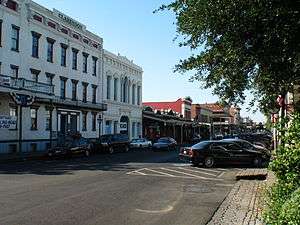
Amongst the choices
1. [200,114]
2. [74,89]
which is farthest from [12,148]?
[200,114]

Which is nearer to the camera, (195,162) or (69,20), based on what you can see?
(195,162)

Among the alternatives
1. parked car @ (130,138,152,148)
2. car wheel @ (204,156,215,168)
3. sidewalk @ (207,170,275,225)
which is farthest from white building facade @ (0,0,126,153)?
sidewalk @ (207,170,275,225)

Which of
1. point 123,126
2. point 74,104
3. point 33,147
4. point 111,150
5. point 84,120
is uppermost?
point 74,104

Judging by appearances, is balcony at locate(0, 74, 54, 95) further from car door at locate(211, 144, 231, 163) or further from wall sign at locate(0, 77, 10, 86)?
car door at locate(211, 144, 231, 163)

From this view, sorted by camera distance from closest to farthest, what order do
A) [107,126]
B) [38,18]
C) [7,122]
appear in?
1. [7,122]
2. [38,18]
3. [107,126]

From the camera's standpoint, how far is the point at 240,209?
12172 mm

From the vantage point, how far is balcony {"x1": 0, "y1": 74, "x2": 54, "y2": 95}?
35847 mm

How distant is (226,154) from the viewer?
88.8 ft

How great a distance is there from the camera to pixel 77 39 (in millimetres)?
51719

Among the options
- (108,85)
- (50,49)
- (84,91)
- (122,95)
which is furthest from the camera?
(122,95)

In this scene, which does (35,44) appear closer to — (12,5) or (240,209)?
(12,5)

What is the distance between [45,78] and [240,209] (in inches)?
1368

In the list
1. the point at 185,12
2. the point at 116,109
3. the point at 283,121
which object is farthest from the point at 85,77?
the point at 283,121

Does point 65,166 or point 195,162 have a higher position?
point 195,162
